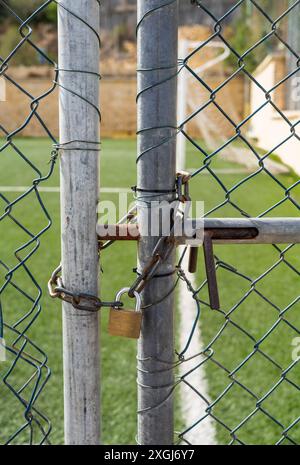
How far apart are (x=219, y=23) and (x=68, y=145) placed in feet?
1.03

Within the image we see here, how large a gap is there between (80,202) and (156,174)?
0.11m

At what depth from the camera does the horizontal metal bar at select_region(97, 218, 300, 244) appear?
735 millimetres

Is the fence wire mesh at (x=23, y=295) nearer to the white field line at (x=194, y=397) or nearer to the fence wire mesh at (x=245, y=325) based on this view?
Answer: the fence wire mesh at (x=245, y=325)

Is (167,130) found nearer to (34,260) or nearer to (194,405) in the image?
(194,405)

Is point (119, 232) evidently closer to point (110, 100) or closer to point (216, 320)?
point (216, 320)

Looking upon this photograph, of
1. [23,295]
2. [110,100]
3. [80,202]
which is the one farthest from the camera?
[110,100]

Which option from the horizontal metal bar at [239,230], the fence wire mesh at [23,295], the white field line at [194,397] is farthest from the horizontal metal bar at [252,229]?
the white field line at [194,397]

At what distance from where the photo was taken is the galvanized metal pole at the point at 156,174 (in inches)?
26.3

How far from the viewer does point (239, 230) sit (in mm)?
776

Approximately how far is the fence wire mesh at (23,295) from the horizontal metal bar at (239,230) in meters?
0.13

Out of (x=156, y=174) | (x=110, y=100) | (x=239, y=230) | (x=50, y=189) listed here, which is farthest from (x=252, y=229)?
(x=110, y=100)

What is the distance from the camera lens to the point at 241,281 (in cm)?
296
